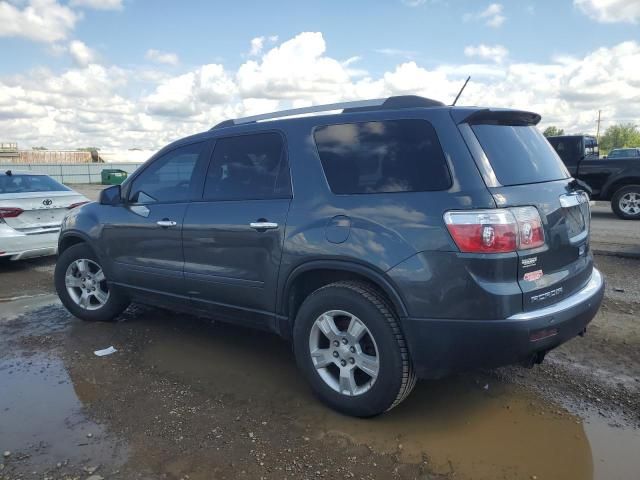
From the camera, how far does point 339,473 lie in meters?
2.74

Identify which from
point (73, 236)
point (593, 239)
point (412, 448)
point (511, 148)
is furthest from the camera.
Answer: point (593, 239)

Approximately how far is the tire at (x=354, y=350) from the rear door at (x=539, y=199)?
0.76m

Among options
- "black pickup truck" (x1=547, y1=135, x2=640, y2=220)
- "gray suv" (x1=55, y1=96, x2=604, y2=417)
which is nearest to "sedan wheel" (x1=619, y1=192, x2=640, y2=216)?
"black pickup truck" (x1=547, y1=135, x2=640, y2=220)

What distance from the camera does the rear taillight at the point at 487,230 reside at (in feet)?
9.05

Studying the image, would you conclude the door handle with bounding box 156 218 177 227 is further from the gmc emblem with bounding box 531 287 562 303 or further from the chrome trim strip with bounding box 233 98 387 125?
the gmc emblem with bounding box 531 287 562 303

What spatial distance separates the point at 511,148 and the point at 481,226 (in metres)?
0.74

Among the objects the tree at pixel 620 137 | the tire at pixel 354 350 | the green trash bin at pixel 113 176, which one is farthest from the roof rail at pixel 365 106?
the tree at pixel 620 137

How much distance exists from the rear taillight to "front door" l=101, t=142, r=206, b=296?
230cm

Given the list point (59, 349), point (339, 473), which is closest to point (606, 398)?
point (339, 473)

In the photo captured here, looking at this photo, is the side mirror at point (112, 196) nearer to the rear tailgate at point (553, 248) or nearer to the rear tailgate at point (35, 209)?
the rear tailgate at point (35, 209)

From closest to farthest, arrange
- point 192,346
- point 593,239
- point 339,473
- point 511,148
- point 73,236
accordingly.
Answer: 1. point 339,473
2. point 511,148
3. point 192,346
4. point 73,236
5. point 593,239

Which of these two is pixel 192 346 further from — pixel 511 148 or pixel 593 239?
pixel 593 239

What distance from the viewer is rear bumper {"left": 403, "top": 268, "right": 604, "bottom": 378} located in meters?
2.78

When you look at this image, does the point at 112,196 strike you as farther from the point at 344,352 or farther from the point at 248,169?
the point at 344,352
